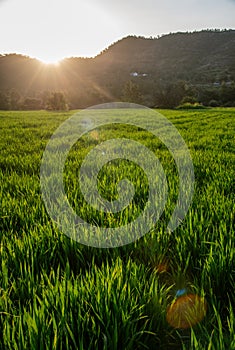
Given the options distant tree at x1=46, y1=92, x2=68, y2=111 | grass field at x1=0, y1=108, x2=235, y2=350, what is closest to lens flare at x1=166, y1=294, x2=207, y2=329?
grass field at x1=0, y1=108, x2=235, y2=350

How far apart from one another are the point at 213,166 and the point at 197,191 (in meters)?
1.44

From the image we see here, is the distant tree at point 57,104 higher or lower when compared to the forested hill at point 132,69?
lower

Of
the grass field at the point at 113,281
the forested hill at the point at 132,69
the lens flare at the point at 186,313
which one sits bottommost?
the lens flare at the point at 186,313

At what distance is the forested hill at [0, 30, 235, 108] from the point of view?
286ft

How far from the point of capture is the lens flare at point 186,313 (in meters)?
1.27

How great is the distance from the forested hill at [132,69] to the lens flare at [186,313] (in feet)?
227

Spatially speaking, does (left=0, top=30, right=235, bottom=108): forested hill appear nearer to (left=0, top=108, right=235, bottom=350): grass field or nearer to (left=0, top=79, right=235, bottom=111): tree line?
(left=0, top=79, right=235, bottom=111): tree line

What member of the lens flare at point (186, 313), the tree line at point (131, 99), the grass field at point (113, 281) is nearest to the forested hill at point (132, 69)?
the tree line at point (131, 99)

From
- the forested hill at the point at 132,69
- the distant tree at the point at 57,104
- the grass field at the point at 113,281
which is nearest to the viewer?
the grass field at the point at 113,281

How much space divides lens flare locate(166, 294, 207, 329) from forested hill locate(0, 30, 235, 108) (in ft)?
227

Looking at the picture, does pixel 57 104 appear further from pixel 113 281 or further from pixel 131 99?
pixel 113 281

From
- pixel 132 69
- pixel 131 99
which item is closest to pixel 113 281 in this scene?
pixel 131 99

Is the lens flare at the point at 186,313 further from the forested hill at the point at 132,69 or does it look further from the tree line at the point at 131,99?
the forested hill at the point at 132,69

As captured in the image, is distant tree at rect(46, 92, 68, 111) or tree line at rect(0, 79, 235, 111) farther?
tree line at rect(0, 79, 235, 111)
